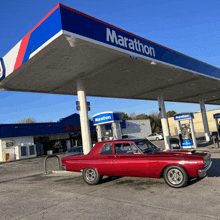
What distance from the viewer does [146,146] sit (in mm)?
7828

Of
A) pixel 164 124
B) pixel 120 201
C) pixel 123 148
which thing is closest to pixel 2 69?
pixel 123 148

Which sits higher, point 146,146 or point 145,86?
point 145,86

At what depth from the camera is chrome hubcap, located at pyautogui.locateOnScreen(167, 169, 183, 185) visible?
21.3 ft

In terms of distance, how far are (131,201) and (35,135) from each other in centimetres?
2865

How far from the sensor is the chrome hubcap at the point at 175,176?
6.49 meters

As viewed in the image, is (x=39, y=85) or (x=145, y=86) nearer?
(x=39, y=85)

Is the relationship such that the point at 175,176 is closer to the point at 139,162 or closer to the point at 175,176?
the point at 175,176

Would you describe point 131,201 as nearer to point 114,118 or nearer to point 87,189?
point 87,189

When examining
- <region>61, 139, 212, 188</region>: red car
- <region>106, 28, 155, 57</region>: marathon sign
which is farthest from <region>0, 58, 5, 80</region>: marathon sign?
<region>106, 28, 155, 57</region>: marathon sign

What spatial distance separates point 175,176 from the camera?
657 centimetres

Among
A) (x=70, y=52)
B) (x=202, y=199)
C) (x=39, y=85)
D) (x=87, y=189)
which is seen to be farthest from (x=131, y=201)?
(x=39, y=85)

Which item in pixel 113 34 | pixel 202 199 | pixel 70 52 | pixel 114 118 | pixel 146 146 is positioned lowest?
pixel 202 199

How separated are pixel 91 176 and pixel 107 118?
359 inches

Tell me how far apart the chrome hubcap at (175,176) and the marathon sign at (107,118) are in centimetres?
1014
